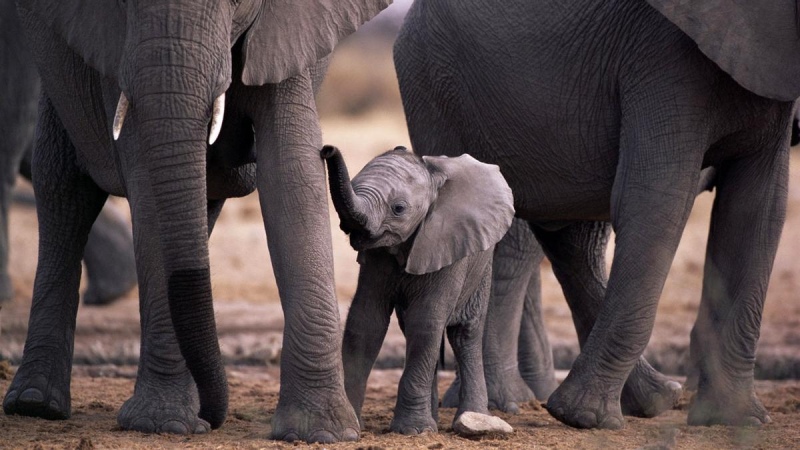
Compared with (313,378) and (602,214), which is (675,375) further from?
(313,378)

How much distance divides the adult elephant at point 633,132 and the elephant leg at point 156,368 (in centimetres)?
136

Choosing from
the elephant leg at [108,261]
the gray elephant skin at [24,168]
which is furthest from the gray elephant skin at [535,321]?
the elephant leg at [108,261]

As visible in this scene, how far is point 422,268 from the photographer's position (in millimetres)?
4773

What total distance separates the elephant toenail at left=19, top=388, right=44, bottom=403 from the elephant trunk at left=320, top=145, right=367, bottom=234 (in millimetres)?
1394

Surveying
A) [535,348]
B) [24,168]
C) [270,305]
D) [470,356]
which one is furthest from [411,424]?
[24,168]

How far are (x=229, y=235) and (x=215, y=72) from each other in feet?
29.1

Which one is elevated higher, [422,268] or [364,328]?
[422,268]

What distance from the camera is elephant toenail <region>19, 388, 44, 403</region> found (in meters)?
5.15

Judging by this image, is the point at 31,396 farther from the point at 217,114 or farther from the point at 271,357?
the point at 271,357

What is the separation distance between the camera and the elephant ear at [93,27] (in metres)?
4.48

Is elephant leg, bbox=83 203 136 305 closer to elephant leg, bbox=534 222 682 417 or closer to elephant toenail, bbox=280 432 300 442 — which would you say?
elephant leg, bbox=534 222 682 417

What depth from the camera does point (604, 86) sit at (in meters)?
5.43

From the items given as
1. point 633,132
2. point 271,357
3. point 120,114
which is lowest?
point 271,357

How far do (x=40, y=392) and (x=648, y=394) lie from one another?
7.82 ft
